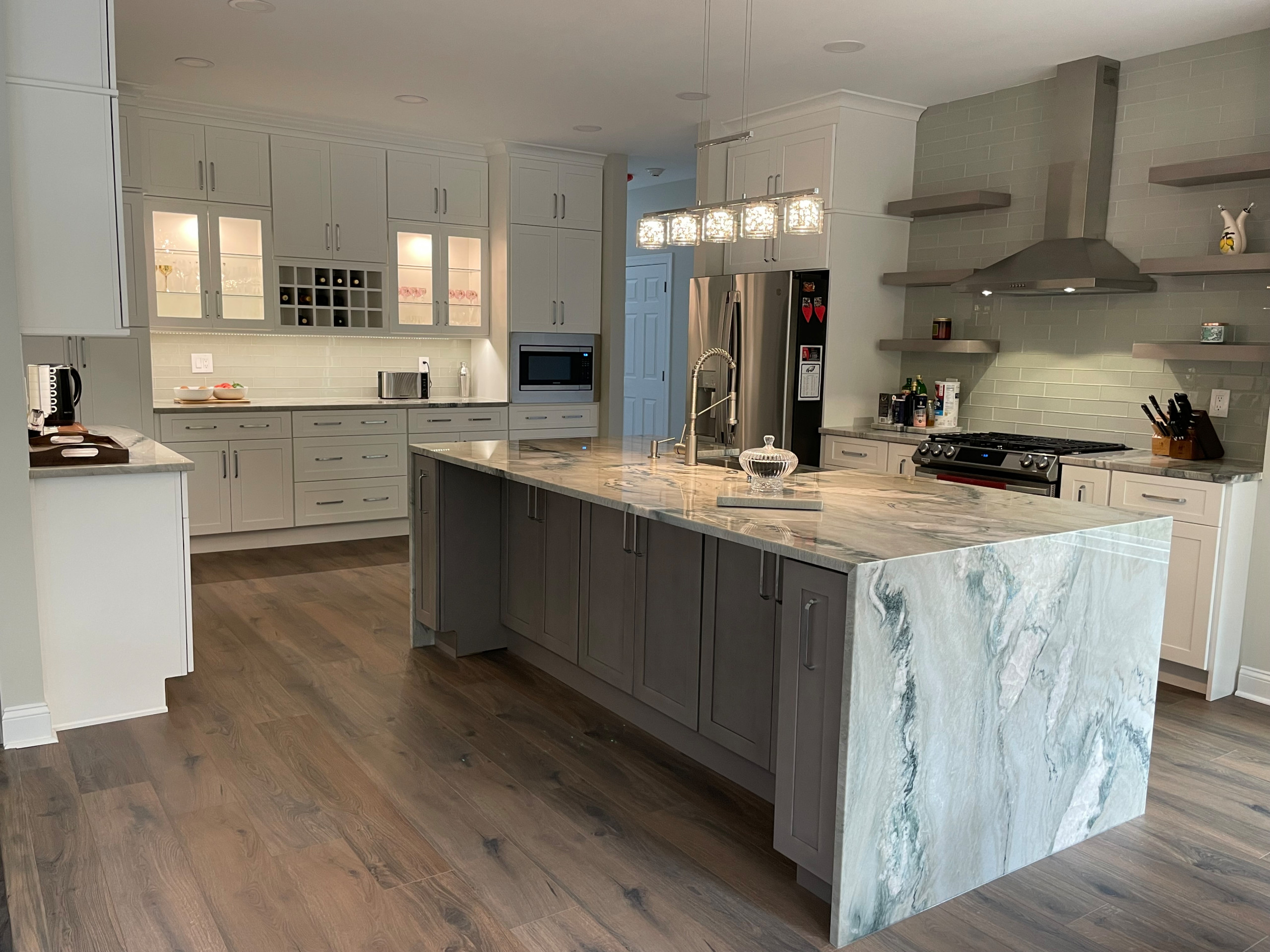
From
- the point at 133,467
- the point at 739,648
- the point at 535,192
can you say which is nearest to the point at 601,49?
the point at 535,192

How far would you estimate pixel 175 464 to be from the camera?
3305mm

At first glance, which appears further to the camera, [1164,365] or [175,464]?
[1164,365]

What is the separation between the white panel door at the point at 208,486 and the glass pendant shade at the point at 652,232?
3554mm

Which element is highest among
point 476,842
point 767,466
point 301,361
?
point 301,361

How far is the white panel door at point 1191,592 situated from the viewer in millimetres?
3791

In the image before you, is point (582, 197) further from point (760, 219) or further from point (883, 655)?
point (883, 655)

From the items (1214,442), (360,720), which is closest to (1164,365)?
(1214,442)

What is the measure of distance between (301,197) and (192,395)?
56.2 inches

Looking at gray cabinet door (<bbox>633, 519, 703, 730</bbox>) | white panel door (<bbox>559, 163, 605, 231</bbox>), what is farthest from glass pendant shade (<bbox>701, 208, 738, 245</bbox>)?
white panel door (<bbox>559, 163, 605, 231</bbox>)

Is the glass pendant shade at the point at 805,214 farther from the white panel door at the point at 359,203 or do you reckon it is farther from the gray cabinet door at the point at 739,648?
the white panel door at the point at 359,203

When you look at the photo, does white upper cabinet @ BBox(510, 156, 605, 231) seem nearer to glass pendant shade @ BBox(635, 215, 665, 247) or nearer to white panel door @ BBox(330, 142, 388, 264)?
white panel door @ BBox(330, 142, 388, 264)

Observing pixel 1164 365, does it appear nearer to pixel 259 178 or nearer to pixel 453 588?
pixel 453 588

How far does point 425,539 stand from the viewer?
4.12m

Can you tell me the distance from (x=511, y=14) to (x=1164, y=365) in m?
3.33
